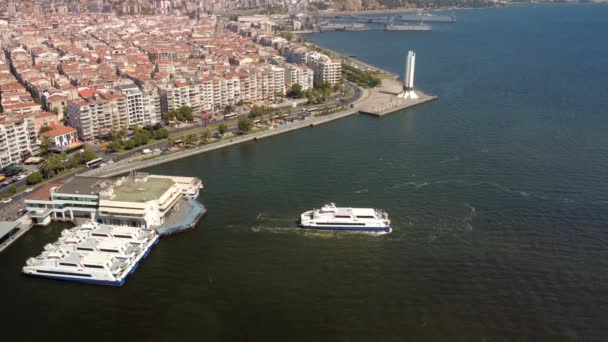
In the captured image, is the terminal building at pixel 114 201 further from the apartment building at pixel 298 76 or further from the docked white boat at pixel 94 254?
the apartment building at pixel 298 76

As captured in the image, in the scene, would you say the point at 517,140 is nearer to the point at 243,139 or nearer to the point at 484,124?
the point at 484,124

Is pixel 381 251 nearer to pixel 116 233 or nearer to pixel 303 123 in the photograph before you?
pixel 116 233

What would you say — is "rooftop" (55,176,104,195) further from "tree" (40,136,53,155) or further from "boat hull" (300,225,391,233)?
"boat hull" (300,225,391,233)

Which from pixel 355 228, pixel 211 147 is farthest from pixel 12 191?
pixel 355 228

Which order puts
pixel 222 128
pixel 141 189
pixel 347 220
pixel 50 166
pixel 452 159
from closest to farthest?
pixel 347 220 → pixel 141 189 → pixel 50 166 → pixel 452 159 → pixel 222 128

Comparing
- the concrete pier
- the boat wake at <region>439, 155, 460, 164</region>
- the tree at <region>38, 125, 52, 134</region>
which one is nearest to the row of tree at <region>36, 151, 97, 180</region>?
the tree at <region>38, 125, 52, 134</region>
